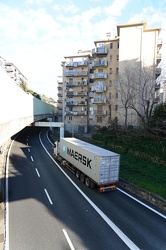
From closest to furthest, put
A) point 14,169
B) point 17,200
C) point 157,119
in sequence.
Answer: point 17,200 → point 14,169 → point 157,119

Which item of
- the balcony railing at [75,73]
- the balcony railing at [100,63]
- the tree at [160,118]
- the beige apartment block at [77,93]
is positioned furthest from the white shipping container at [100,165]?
the balcony railing at [75,73]

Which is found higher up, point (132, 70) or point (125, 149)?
point (132, 70)

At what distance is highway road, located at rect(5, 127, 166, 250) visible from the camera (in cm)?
710

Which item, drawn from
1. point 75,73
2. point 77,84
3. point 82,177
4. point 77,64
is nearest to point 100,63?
point 75,73

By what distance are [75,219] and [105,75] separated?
32.3 metres

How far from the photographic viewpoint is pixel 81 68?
43.5 meters

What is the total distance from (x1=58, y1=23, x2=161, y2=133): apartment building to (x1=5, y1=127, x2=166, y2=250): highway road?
15.7 meters

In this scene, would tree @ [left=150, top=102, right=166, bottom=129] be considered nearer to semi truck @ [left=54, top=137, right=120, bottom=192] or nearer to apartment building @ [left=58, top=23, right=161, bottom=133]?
apartment building @ [left=58, top=23, right=161, bottom=133]

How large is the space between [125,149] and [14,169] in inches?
554

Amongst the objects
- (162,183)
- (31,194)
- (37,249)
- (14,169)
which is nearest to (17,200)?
(31,194)

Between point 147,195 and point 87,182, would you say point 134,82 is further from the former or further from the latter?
point 147,195

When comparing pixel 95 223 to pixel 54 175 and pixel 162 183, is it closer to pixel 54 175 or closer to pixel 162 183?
pixel 162 183

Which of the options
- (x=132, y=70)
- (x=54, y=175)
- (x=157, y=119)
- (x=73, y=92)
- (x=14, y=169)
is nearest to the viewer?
(x=54, y=175)

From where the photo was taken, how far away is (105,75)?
117 feet
